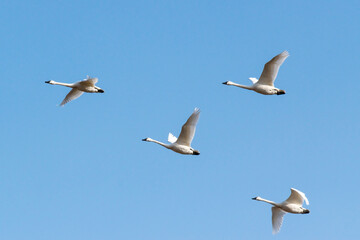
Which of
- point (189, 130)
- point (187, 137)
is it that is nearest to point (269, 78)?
point (189, 130)

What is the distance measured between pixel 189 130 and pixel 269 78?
7407 mm

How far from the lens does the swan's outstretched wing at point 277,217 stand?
57.7 metres

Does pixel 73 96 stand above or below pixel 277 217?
above

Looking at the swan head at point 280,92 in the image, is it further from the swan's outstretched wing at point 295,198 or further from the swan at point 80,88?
the swan at point 80,88

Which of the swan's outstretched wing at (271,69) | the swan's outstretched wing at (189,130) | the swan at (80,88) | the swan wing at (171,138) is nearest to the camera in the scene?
the swan's outstretched wing at (189,130)

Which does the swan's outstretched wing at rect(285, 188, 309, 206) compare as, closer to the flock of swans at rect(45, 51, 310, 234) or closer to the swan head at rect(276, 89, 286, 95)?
the flock of swans at rect(45, 51, 310, 234)

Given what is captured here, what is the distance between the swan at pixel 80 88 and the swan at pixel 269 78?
445 inches

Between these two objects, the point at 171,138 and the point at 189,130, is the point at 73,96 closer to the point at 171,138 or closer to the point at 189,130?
the point at 171,138

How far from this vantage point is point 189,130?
55188mm

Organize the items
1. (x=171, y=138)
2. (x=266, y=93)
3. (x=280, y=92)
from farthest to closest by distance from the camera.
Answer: (x=171, y=138) → (x=266, y=93) → (x=280, y=92)

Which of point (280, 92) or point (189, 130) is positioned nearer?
point (189, 130)

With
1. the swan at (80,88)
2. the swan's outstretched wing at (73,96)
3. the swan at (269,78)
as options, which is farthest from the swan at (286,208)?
the swan's outstretched wing at (73,96)

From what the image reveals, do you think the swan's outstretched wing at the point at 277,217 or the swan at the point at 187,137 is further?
the swan's outstretched wing at the point at 277,217

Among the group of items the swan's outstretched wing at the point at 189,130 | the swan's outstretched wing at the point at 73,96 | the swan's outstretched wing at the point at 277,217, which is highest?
the swan's outstretched wing at the point at 73,96
